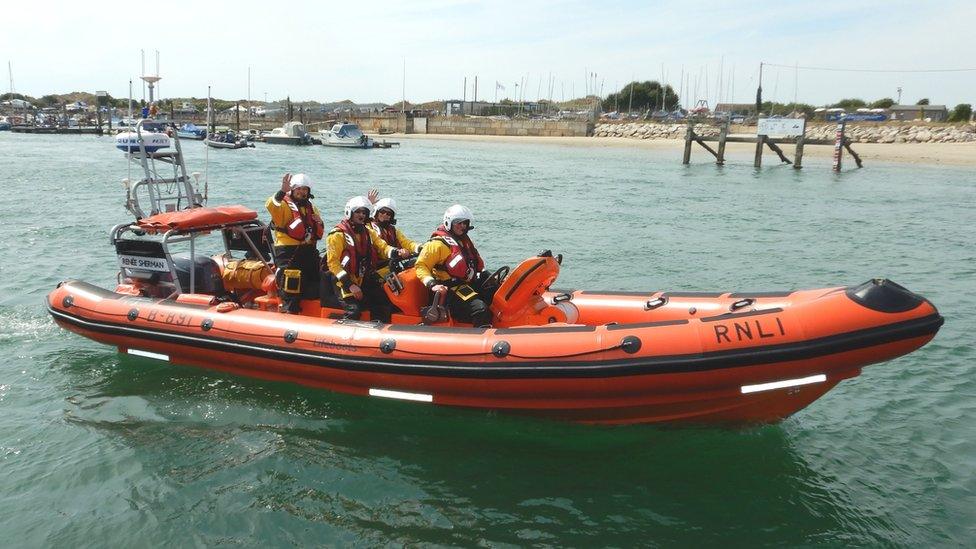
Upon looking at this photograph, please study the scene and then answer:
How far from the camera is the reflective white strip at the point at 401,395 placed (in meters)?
5.68

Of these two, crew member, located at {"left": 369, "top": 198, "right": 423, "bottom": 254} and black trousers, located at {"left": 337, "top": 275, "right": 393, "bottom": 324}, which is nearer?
black trousers, located at {"left": 337, "top": 275, "right": 393, "bottom": 324}

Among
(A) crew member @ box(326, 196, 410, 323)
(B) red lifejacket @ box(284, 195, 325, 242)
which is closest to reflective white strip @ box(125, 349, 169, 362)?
(B) red lifejacket @ box(284, 195, 325, 242)

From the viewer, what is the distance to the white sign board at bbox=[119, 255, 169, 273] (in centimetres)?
711

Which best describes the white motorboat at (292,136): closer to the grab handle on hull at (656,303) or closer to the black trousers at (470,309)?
the black trousers at (470,309)

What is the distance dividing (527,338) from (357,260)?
66.4 inches

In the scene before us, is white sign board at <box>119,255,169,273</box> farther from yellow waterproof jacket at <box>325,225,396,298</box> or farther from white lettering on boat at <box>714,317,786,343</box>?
white lettering on boat at <box>714,317,786,343</box>

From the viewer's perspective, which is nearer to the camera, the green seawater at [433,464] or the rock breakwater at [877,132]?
the green seawater at [433,464]

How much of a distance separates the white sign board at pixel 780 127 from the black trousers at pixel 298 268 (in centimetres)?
2883

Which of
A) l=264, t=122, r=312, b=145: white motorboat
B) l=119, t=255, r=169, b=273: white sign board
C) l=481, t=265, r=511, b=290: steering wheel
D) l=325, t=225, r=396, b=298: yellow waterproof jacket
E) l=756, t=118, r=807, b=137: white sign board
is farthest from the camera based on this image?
l=264, t=122, r=312, b=145: white motorboat

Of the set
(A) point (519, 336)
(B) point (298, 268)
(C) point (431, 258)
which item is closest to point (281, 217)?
(B) point (298, 268)

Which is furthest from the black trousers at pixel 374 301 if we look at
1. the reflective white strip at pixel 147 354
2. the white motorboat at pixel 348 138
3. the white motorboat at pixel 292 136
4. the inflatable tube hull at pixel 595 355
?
the white motorboat at pixel 292 136

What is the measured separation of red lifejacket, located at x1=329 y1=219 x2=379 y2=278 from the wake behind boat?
0.80ft

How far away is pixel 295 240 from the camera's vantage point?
6.47 metres

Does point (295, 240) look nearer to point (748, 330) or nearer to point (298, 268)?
point (298, 268)
